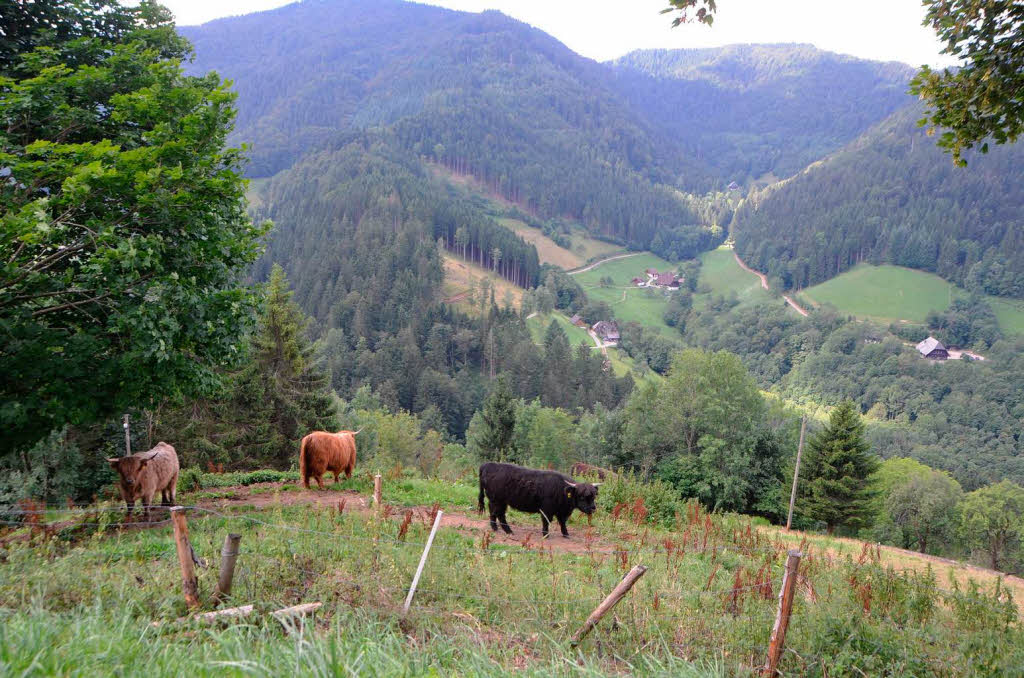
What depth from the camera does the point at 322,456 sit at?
15.6m

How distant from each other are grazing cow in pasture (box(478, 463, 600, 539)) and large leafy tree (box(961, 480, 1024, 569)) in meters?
61.5

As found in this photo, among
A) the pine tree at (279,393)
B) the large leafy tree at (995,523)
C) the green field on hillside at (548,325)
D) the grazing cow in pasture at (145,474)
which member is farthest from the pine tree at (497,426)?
the green field on hillside at (548,325)

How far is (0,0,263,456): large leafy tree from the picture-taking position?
945 cm

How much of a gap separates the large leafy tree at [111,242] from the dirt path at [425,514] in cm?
330

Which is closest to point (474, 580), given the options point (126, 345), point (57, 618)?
point (57, 618)

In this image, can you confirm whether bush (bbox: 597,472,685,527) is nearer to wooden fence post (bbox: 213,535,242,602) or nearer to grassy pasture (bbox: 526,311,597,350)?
wooden fence post (bbox: 213,535,242,602)

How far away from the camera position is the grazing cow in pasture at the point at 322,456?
15422 millimetres

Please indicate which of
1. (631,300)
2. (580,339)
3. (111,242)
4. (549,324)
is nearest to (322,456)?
(111,242)

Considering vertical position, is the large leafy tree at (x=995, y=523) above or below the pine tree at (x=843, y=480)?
below

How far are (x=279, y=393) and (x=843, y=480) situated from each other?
37097 millimetres

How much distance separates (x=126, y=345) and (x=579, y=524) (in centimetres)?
1090

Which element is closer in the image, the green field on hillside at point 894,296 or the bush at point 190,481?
the bush at point 190,481

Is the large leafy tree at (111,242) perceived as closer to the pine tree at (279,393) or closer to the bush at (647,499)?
the bush at (647,499)

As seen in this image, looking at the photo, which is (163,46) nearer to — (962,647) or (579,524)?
(579,524)
